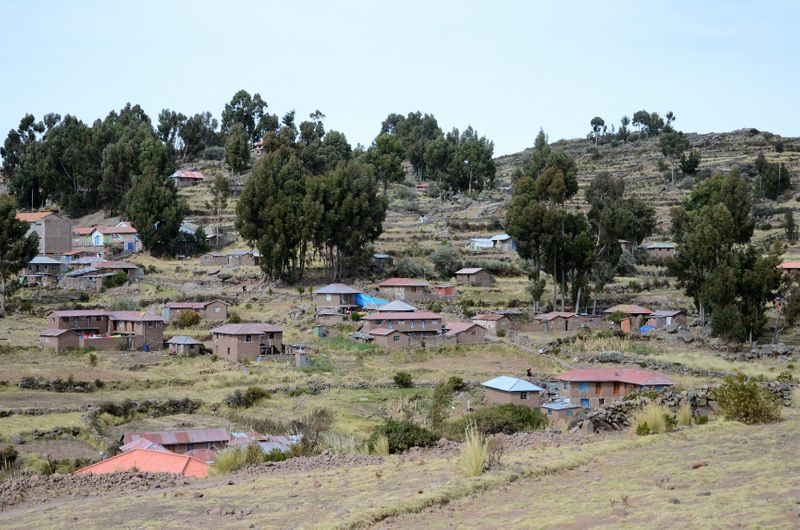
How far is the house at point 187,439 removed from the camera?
26.8 meters

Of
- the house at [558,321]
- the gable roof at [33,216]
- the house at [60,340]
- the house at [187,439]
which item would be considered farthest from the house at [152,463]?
the gable roof at [33,216]

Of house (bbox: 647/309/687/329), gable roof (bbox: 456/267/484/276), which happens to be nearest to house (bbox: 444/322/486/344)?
house (bbox: 647/309/687/329)

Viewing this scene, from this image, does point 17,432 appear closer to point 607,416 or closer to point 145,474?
point 145,474

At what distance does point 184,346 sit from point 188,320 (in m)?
7.81

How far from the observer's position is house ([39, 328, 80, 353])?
4750 cm

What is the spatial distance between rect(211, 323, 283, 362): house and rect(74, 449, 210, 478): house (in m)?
25.0

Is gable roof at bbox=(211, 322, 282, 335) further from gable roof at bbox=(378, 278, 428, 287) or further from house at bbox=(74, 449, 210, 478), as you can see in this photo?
house at bbox=(74, 449, 210, 478)

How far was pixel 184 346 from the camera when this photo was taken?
157 ft

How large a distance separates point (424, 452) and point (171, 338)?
36691mm

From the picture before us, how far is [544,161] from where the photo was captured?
296 feet

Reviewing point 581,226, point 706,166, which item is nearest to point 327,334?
point 581,226

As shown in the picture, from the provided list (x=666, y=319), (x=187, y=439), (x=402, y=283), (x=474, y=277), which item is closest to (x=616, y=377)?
(x=187, y=439)

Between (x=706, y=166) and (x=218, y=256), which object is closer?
(x=218, y=256)

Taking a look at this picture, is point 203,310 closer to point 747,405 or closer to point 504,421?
point 504,421
